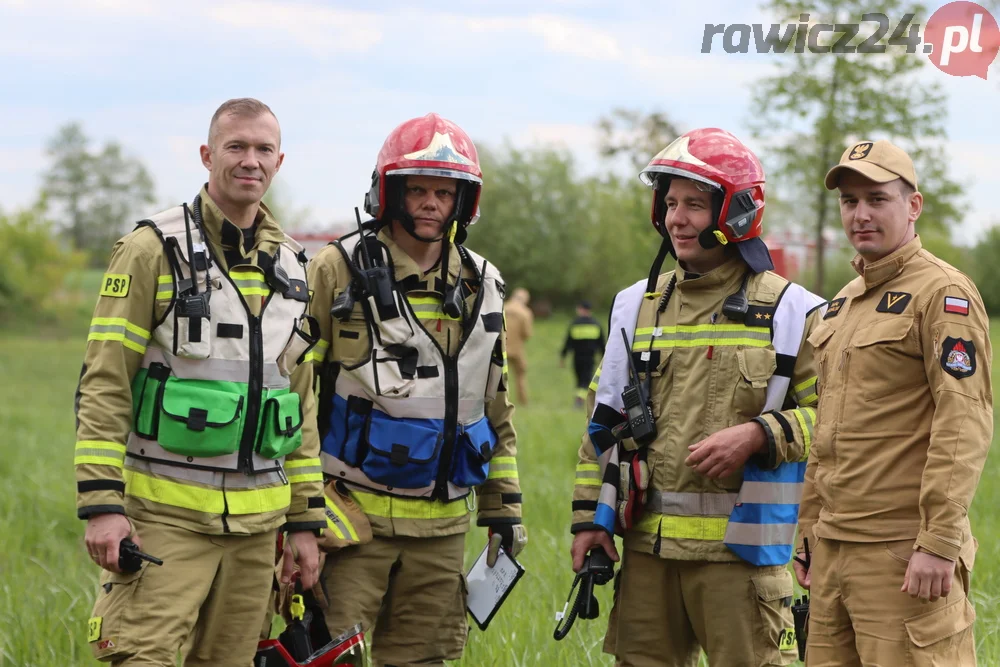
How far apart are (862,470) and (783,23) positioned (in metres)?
16.0

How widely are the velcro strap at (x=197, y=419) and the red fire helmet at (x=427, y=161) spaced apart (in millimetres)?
1146

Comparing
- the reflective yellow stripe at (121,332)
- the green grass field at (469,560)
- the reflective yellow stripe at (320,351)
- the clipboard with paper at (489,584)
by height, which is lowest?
the green grass field at (469,560)

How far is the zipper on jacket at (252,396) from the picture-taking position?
3900 millimetres

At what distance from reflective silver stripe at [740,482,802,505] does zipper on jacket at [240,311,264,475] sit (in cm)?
170

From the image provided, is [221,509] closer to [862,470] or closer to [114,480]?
[114,480]

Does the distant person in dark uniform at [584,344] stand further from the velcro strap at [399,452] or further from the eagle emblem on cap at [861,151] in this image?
the eagle emblem on cap at [861,151]

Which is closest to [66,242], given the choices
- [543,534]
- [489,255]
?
[489,255]

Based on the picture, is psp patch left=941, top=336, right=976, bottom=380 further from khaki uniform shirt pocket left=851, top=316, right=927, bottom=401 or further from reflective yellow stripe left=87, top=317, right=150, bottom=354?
reflective yellow stripe left=87, top=317, right=150, bottom=354

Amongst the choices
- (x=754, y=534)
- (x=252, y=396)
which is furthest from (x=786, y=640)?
(x=252, y=396)

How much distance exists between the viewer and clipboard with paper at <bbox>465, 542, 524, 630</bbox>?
14.5 ft

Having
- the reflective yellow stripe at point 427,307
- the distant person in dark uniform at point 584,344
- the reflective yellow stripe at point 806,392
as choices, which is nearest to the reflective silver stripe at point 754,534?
the reflective yellow stripe at point 806,392

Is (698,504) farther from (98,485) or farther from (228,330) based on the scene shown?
(98,485)

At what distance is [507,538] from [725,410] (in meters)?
1.16

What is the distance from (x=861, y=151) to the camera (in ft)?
11.9
